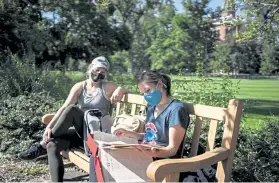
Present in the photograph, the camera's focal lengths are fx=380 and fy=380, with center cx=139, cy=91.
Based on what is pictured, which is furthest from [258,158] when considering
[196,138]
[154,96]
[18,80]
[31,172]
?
[18,80]

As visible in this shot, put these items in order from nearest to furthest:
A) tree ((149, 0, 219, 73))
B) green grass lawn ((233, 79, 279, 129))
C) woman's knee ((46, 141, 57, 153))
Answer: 1. woman's knee ((46, 141, 57, 153))
2. green grass lawn ((233, 79, 279, 129))
3. tree ((149, 0, 219, 73))

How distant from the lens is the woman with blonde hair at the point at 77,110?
13.2 feet

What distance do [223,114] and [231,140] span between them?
209 mm

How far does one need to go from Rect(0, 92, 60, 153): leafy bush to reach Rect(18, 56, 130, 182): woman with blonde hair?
5.56 feet

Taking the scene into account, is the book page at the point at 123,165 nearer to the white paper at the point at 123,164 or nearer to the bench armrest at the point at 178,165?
the white paper at the point at 123,164

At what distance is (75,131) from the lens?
14.0ft

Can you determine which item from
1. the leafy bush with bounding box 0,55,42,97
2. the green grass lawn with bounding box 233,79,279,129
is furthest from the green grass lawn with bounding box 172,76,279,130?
the leafy bush with bounding box 0,55,42,97

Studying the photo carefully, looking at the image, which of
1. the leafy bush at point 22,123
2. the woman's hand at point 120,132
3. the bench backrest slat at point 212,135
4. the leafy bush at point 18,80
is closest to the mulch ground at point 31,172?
the leafy bush at point 22,123

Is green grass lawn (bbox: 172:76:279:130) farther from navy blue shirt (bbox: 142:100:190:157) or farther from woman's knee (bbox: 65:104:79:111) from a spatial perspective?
woman's knee (bbox: 65:104:79:111)

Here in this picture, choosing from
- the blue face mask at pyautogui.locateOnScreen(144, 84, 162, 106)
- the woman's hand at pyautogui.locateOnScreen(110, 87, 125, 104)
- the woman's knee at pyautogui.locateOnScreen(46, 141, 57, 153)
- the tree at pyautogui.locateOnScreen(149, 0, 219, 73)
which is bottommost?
the woman's knee at pyautogui.locateOnScreen(46, 141, 57, 153)

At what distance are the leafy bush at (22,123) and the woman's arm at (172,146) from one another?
3.44 m

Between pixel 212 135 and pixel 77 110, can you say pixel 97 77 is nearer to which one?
pixel 77 110

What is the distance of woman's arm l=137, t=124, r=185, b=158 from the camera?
3018mm

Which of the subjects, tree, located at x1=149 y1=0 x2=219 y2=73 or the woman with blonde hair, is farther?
tree, located at x1=149 y1=0 x2=219 y2=73
